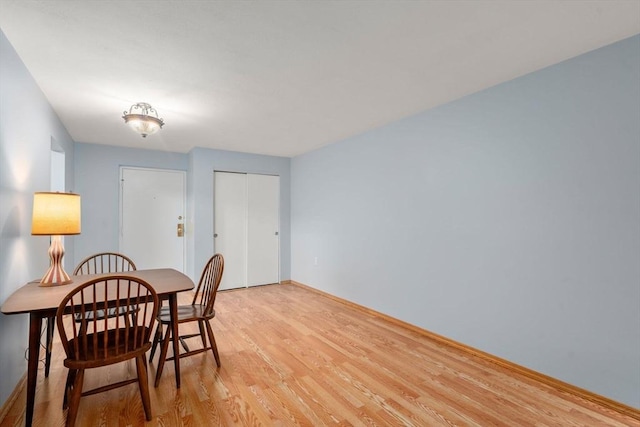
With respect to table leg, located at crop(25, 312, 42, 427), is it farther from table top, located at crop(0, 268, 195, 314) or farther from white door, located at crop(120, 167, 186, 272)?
white door, located at crop(120, 167, 186, 272)

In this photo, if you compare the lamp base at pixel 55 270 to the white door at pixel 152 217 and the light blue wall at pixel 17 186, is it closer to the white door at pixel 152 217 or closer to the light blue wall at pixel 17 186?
the light blue wall at pixel 17 186

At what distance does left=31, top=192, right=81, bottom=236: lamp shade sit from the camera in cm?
195

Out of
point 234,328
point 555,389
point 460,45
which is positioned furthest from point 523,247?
point 234,328

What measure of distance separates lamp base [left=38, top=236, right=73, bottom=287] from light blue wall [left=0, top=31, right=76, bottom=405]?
0.16 m

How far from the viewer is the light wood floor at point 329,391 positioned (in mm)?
1774

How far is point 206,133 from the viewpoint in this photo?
387cm

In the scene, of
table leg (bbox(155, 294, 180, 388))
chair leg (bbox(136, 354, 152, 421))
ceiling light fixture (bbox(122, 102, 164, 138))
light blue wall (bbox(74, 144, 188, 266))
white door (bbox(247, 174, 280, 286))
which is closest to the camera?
chair leg (bbox(136, 354, 152, 421))

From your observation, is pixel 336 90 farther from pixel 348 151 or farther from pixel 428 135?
pixel 348 151

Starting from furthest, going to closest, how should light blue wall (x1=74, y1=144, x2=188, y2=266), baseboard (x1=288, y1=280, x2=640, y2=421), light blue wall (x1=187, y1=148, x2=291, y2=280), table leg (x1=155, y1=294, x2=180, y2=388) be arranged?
light blue wall (x1=187, y1=148, x2=291, y2=280) < light blue wall (x1=74, y1=144, x2=188, y2=266) < table leg (x1=155, y1=294, x2=180, y2=388) < baseboard (x1=288, y1=280, x2=640, y2=421)

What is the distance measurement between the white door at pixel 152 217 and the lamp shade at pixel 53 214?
286 cm

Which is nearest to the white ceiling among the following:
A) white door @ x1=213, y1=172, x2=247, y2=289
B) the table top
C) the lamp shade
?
the lamp shade

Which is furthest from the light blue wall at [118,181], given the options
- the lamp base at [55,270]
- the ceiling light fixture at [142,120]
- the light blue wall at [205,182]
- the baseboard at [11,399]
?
the baseboard at [11,399]

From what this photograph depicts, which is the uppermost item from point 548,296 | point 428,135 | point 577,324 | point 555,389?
point 428,135

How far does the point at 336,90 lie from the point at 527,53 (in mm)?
1383
